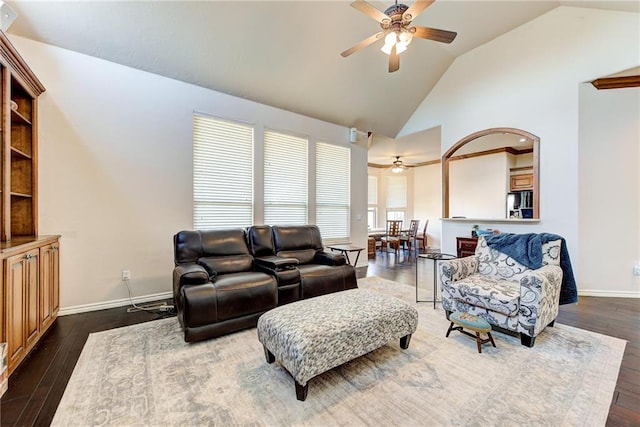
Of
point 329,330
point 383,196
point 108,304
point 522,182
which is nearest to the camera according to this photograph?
point 329,330

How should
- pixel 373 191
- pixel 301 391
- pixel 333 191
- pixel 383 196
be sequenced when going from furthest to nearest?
1. pixel 383 196
2. pixel 373 191
3. pixel 333 191
4. pixel 301 391

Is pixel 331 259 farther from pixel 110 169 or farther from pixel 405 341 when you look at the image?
pixel 110 169

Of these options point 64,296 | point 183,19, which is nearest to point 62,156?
point 64,296

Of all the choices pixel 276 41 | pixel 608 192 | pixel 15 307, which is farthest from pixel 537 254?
pixel 15 307

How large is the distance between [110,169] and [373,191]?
7521 mm

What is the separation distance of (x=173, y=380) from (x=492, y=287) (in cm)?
279

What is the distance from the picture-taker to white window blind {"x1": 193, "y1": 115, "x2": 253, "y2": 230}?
3.85 m

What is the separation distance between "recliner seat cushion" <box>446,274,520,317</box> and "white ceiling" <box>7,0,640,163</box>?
11.8ft

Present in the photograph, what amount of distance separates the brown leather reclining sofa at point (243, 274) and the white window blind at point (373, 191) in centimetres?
557

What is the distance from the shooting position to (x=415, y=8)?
241cm

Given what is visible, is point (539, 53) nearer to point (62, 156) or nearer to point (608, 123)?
point (608, 123)

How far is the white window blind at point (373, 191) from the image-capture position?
9197 mm

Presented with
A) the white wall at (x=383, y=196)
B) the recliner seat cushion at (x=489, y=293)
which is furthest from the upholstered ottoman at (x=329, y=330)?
the white wall at (x=383, y=196)

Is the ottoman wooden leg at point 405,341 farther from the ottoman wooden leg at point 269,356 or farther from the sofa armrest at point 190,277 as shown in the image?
the sofa armrest at point 190,277
